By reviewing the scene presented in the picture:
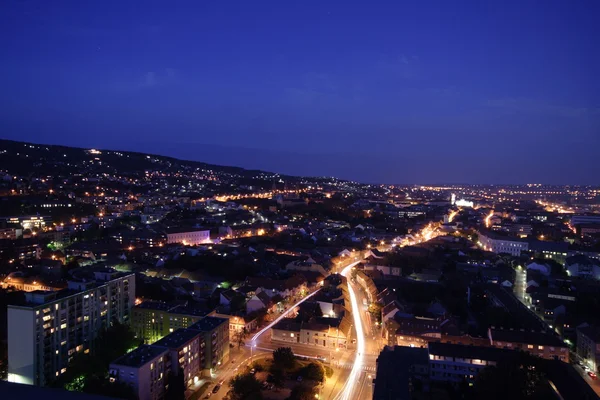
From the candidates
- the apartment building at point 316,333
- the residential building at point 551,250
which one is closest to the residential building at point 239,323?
the apartment building at point 316,333

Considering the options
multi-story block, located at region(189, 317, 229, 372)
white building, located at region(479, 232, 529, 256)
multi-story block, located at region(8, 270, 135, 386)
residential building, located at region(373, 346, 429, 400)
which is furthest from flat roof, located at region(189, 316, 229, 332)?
white building, located at region(479, 232, 529, 256)

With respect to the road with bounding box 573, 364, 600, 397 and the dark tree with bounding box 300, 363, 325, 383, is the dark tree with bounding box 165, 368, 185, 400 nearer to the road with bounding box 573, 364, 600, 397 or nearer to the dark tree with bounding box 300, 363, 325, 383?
the dark tree with bounding box 300, 363, 325, 383

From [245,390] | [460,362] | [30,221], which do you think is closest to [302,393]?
[245,390]

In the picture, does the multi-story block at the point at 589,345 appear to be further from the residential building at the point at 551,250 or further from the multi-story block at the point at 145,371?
the residential building at the point at 551,250

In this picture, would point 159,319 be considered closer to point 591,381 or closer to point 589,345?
point 591,381

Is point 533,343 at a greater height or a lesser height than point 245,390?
greater

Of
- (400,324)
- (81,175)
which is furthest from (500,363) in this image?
(81,175)
